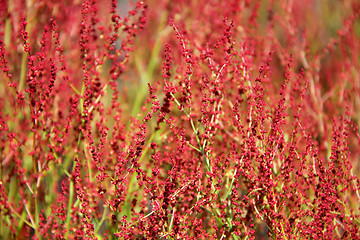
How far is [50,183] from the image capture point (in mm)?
3025

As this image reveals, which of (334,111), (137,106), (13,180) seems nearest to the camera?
(13,180)

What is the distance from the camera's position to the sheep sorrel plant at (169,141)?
2027 mm

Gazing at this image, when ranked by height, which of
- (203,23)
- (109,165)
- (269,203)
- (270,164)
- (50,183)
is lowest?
(50,183)

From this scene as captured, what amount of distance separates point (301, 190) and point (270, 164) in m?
0.44

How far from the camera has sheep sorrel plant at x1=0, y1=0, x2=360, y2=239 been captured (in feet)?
6.65

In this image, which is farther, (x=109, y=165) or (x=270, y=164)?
(x=109, y=165)

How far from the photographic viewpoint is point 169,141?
2312mm

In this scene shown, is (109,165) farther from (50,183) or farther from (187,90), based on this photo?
(187,90)

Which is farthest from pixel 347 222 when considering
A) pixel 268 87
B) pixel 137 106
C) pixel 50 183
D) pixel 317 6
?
A: pixel 317 6

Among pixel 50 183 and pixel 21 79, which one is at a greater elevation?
pixel 21 79

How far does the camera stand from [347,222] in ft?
6.84

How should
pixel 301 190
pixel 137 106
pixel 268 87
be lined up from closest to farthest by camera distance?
1. pixel 301 190
2. pixel 268 87
3. pixel 137 106

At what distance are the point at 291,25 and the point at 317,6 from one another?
251cm

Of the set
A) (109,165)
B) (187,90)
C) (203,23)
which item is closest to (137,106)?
(203,23)
